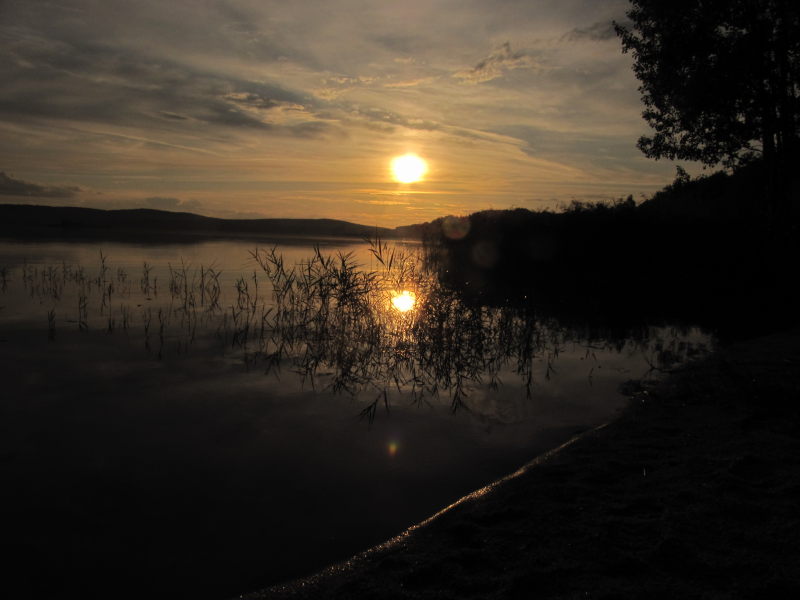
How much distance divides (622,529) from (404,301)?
41.6 ft

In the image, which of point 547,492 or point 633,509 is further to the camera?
point 547,492

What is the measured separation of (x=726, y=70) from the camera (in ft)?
57.3

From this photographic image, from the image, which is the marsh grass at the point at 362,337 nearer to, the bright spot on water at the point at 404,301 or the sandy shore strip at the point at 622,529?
the bright spot on water at the point at 404,301

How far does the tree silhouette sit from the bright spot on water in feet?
39.0

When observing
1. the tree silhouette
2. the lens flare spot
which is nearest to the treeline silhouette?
the tree silhouette

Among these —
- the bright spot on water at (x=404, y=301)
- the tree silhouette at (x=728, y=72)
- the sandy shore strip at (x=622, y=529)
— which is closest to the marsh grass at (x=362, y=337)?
the bright spot on water at (x=404, y=301)

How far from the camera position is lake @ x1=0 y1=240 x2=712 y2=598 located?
→ 3.51m

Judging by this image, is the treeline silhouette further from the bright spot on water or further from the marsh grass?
the marsh grass

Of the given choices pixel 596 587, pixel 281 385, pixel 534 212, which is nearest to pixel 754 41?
pixel 534 212

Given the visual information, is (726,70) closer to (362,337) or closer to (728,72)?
(728,72)

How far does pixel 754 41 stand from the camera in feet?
56.2

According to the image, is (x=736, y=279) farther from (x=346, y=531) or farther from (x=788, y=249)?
(x=346, y=531)

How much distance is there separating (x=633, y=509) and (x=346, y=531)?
2.00 meters

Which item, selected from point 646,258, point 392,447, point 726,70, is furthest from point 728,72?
point 392,447
